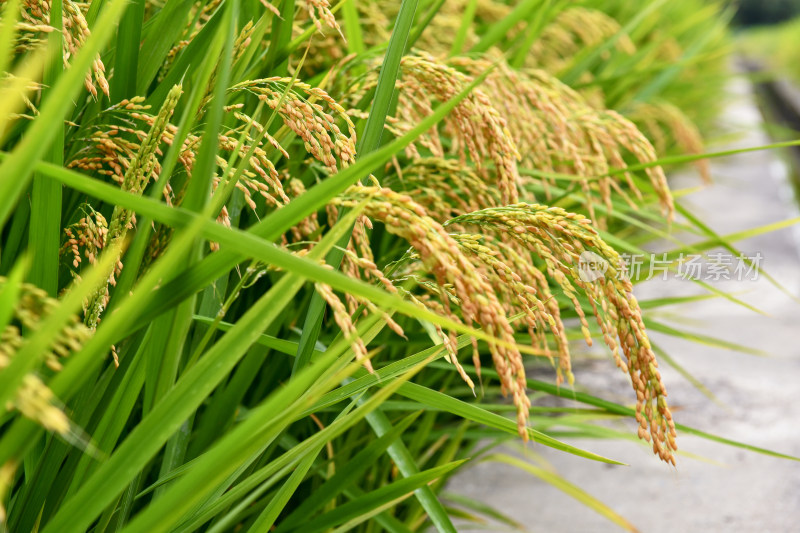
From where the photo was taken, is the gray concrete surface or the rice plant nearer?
the rice plant

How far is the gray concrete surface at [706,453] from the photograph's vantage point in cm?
140

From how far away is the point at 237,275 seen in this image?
0.98 metres

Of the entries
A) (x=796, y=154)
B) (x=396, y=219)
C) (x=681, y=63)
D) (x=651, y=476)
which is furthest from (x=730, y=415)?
(x=796, y=154)

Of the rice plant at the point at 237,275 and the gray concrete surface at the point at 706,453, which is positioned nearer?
the rice plant at the point at 237,275

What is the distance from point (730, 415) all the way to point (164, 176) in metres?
1.63

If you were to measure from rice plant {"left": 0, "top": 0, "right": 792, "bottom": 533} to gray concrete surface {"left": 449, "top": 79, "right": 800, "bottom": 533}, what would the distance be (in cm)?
26

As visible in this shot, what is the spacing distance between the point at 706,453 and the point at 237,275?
3.83 feet

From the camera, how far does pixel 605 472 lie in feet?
5.06

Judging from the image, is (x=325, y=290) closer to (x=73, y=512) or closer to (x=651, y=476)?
(x=73, y=512)

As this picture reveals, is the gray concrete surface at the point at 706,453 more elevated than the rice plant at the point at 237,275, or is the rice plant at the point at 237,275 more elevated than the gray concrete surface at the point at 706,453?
the rice plant at the point at 237,275

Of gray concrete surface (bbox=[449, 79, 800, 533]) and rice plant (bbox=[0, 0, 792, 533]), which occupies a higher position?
rice plant (bbox=[0, 0, 792, 533])

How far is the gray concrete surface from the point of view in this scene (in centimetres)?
140

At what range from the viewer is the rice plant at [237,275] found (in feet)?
1.78

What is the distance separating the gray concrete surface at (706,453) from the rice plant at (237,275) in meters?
0.26
